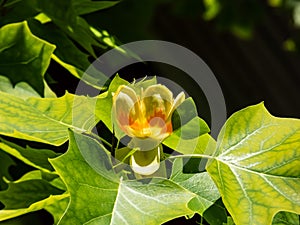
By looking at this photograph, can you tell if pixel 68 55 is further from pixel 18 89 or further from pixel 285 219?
pixel 285 219

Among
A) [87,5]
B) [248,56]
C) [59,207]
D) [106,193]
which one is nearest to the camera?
[106,193]

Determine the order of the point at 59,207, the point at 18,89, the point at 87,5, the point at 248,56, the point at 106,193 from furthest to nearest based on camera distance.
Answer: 1. the point at 248,56
2. the point at 87,5
3. the point at 18,89
4. the point at 59,207
5. the point at 106,193

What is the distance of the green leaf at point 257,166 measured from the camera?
2.33 ft

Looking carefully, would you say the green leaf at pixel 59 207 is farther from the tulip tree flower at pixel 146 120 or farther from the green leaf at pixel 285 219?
the green leaf at pixel 285 219

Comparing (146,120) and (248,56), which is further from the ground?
(146,120)

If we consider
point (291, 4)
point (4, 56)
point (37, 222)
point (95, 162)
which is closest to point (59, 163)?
point (95, 162)

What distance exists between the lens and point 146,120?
0.73 metres

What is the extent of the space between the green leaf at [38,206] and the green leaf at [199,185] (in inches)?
4.6

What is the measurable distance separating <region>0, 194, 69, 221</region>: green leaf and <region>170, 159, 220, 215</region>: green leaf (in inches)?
4.6

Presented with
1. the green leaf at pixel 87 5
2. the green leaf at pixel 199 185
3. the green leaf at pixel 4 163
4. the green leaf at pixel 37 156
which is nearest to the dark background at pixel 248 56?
the green leaf at pixel 87 5

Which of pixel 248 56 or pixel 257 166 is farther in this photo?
pixel 248 56

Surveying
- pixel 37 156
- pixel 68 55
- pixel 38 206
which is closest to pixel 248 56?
pixel 68 55

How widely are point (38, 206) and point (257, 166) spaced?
229mm

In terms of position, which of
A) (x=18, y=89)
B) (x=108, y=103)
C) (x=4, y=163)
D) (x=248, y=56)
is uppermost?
(x=108, y=103)
